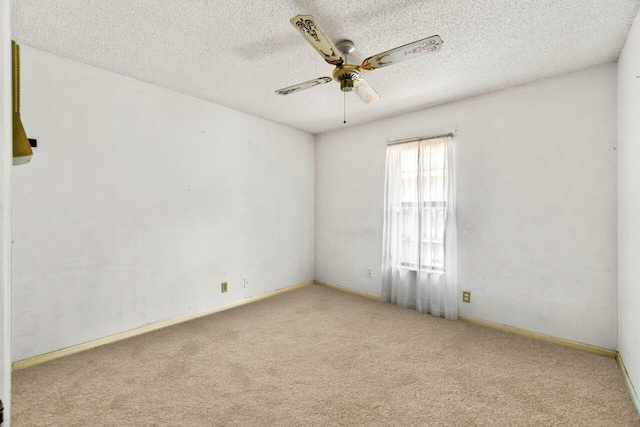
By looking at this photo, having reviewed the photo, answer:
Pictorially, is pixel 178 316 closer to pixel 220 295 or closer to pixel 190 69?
pixel 220 295

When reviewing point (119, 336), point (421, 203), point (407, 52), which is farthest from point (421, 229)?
point (119, 336)

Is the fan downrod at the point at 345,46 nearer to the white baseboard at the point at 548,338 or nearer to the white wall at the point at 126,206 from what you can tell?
the white wall at the point at 126,206

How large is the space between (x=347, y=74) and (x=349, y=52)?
12.8 inches

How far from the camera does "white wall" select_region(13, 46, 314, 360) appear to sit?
251 centimetres

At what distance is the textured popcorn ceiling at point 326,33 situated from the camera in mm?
2004

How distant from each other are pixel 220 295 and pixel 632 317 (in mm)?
3730

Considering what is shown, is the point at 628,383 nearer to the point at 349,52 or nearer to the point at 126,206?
the point at 349,52

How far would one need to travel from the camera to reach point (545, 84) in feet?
9.72

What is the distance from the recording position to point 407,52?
1.98 meters

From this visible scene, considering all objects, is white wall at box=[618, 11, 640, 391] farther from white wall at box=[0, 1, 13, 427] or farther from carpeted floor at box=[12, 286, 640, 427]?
white wall at box=[0, 1, 13, 427]

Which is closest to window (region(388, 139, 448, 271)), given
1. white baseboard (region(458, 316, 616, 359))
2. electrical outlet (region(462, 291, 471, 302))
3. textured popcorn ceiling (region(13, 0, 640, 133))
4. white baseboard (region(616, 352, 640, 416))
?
electrical outlet (region(462, 291, 471, 302))

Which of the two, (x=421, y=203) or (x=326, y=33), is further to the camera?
Result: (x=421, y=203)

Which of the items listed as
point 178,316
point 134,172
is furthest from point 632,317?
point 134,172

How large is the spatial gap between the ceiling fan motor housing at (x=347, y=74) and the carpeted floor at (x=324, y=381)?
2.19 metres
